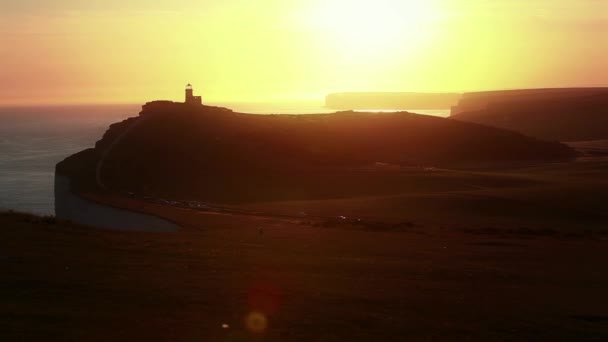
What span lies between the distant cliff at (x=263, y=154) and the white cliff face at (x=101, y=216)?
1.36m

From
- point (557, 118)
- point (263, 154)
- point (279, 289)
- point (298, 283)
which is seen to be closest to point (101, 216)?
point (263, 154)

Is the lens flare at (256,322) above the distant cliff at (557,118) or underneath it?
underneath

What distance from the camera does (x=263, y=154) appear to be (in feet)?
181

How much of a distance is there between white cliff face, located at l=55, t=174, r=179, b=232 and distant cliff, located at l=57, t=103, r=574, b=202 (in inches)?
53.6

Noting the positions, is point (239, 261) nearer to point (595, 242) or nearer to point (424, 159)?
point (595, 242)

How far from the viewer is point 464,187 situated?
160 feet

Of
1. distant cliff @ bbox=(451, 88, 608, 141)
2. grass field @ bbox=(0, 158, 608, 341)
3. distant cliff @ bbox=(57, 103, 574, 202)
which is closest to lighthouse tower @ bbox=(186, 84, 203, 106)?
distant cliff @ bbox=(57, 103, 574, 202)

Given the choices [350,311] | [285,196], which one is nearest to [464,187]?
[285,196]

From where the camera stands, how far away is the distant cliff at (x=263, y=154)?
47844 mm

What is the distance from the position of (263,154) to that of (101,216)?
20836 millimetres

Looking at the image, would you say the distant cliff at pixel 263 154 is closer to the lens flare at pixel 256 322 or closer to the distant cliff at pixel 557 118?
the lens flare at pixel 256 322

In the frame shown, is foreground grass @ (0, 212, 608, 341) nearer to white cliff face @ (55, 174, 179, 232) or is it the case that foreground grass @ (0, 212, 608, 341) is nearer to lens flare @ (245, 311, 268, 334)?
lens flare @ (245, 311, 268, 334)

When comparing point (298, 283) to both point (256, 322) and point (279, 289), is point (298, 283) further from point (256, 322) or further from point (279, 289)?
point (256, 322)

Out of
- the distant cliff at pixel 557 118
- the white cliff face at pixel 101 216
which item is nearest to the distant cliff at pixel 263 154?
the white cliff face at pixel 101 216
